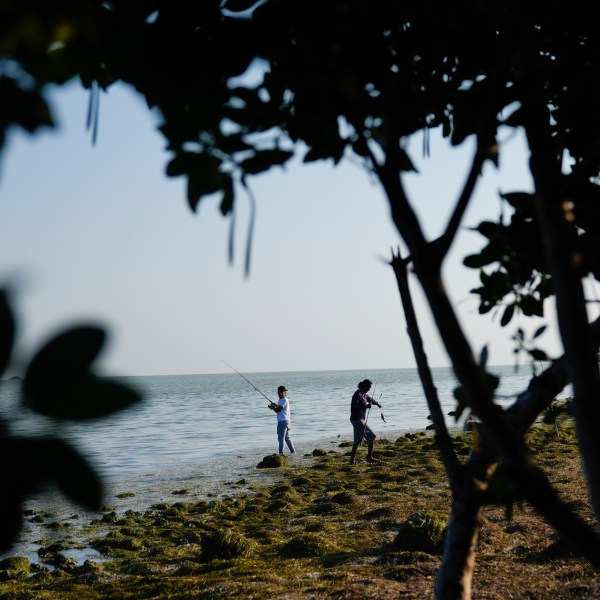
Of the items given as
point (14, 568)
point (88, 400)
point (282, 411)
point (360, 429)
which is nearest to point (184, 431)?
point (282, 411)

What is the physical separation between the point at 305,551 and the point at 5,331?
679 centimetres

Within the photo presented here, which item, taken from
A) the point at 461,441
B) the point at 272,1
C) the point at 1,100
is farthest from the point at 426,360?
the point at 461,441

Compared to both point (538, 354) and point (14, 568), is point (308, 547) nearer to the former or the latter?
point (14, 568)

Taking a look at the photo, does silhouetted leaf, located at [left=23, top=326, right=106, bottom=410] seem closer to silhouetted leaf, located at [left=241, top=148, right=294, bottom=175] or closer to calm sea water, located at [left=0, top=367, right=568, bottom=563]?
calm sea water, located at [left=0, top=367, right=568, bottom=563]

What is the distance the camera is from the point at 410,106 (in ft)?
6.75

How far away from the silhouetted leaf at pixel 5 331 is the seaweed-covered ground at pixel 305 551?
3348 millimetres

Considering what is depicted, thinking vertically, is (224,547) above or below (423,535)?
below

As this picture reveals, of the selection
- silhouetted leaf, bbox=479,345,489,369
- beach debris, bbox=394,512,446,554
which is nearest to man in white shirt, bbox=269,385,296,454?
beach debris, bbox=394,512,446,554

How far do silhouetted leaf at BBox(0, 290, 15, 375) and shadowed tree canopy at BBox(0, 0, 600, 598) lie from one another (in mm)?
240

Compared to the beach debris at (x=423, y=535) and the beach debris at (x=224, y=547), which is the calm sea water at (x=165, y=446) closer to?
the beach debris at (x=224, y=547)

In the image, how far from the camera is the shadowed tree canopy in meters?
1.22

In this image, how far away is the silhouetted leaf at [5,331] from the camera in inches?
25.3

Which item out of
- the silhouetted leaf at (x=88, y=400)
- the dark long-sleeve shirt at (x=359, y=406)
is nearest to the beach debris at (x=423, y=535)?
the silhouetted leaf at (x=88, y=400)

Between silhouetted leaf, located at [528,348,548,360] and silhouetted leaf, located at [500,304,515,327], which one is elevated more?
silhouetted leaf, located at [500,304,515,327]
